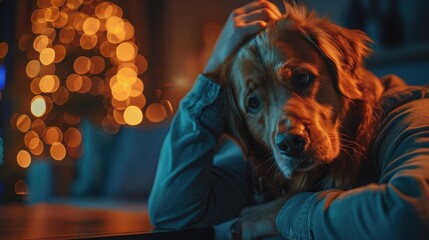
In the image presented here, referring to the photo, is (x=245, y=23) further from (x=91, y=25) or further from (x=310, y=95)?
(x=91, y=25)

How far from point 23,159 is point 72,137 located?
968mm

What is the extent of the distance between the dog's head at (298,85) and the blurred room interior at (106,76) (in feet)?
3.38

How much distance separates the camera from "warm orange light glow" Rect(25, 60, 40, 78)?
402 centimetres

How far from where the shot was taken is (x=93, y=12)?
4.79 m

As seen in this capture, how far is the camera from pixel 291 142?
123 cm

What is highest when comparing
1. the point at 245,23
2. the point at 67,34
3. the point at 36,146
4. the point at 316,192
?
the point at 245,23

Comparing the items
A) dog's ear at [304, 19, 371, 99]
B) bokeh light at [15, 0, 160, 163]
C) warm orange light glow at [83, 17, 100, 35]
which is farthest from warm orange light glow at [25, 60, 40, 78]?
dog's ear at [304, 19, 371, 99]

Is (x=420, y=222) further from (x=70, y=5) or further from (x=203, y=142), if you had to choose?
(x=70, y=5)

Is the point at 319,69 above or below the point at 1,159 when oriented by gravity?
above

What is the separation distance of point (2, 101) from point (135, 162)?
3.38ft

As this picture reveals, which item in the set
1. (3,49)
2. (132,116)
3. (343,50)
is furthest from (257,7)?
(132,116)

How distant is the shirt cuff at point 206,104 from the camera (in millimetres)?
1533

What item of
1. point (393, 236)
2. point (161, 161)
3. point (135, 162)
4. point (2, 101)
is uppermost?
point (393, 236)

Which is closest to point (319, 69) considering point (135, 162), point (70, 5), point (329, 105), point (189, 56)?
point (329, 105)
